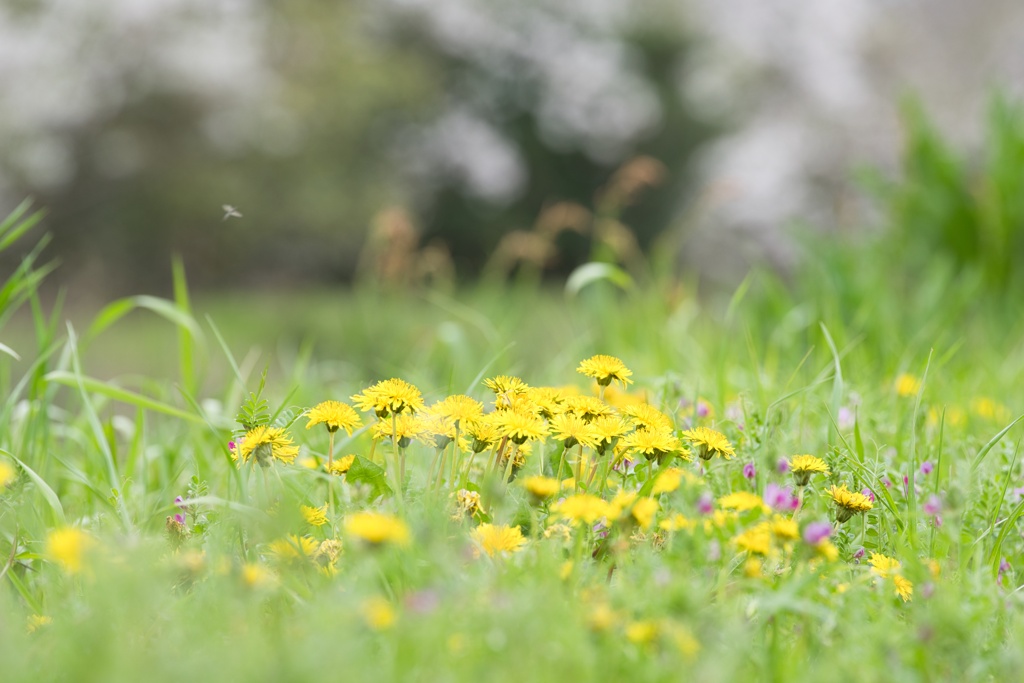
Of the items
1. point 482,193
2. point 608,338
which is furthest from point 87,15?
point 608,338

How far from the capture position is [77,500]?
1.89 m

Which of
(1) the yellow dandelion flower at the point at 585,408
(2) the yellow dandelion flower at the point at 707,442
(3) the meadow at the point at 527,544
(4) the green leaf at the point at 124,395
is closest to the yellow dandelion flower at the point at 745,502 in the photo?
(3) the meadow at the point at 527,544

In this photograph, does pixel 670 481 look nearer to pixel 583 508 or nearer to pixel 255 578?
pixel 583 508

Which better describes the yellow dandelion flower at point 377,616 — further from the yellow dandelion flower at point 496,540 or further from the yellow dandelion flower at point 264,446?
the yellow dandelion flower at point 264,446

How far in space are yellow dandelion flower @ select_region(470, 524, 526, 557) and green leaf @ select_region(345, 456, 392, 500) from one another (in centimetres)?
25

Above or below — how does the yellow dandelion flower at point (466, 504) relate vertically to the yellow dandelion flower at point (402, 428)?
below

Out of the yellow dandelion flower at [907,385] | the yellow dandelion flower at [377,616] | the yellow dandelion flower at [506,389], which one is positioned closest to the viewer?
the yellow dandelion flower at [377,616]

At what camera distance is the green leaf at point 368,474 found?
4.42ft

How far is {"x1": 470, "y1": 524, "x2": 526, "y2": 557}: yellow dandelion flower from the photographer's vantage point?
1129mm

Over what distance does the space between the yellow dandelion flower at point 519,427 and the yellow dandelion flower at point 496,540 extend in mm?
148

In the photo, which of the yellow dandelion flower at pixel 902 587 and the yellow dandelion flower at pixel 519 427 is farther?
the yellow dandelion flower at pixel 519 427

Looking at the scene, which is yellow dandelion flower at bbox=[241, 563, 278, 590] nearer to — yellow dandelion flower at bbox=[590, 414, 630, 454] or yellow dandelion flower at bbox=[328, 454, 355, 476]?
yellow dandelion flower at bbox=[328, 454, 355, 476]

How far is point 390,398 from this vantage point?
1.26 m

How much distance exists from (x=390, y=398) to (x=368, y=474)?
0.16 m
